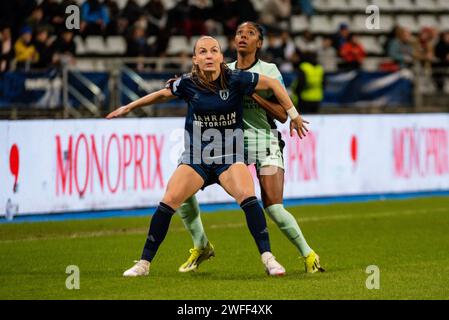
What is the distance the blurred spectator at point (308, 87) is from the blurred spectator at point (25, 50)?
17.4ft

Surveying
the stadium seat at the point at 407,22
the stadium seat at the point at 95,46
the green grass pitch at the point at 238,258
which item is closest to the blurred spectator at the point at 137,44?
the stadium seat at the point at 95,46

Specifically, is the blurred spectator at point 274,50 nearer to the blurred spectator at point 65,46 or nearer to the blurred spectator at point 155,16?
the blurred spectator at point 155,16

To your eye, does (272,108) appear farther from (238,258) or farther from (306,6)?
(306,6)

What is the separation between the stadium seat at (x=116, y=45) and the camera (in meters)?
22.8

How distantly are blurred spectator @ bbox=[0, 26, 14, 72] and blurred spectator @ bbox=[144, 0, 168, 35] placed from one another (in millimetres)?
4286

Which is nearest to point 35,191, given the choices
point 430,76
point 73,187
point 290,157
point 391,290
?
point 73,187

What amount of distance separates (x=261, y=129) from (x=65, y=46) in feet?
32.3

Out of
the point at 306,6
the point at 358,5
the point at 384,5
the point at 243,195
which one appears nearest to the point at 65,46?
the point at 306,6

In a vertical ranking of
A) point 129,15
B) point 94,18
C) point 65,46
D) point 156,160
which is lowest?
point 156,160

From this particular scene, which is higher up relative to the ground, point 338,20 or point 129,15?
point 338,20

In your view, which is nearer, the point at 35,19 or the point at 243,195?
the point at 243,195

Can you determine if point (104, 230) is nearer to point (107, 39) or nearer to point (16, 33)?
point (16, 33)

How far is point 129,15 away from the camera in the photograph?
2255 centimetres

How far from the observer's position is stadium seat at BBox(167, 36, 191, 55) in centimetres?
2408
